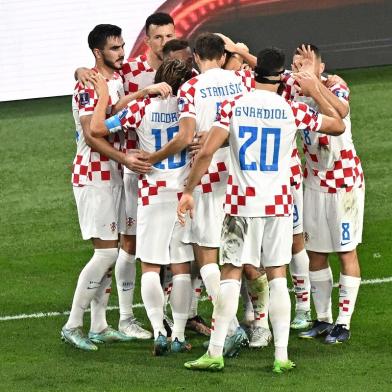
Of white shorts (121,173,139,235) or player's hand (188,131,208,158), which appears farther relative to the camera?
white shorts (121,173,139,235)

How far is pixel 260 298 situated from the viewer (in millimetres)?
9023

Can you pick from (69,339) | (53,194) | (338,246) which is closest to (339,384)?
(338,246)

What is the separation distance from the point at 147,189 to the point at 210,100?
0.74m

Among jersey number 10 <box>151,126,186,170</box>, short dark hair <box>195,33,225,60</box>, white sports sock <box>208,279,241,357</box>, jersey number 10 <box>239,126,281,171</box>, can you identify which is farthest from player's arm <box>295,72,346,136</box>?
white sports sock <box>208,279,241,357</box>

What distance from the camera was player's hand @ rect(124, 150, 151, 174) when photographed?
8.67 metres

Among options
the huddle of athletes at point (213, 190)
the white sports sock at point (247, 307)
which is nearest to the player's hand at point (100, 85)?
the huddle of athletes at point (213, 190)

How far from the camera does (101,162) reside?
9.19 m

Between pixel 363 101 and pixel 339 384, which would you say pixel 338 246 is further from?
pixel 363 101

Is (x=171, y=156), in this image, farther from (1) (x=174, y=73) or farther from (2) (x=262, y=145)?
(2) (x=262, y=145)

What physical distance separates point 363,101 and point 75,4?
3879 millimetres

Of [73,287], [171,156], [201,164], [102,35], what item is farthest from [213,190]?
[73,287]

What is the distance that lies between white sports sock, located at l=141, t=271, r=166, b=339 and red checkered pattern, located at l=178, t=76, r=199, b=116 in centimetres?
114

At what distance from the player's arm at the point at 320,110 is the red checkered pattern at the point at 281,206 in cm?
43

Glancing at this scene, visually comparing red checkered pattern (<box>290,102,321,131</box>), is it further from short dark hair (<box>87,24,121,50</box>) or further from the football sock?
short dark hair (<box>87,24,121,50</box>)
